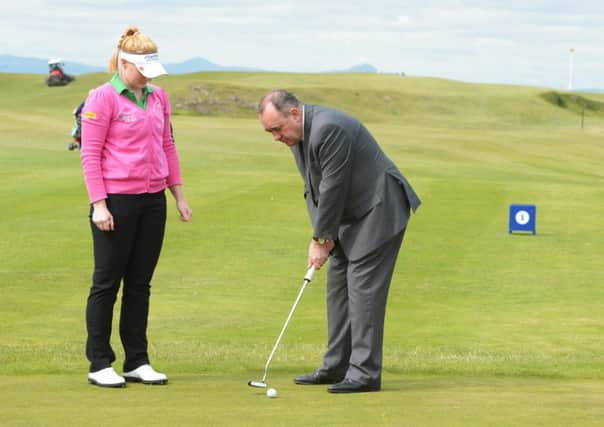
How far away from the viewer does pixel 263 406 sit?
5590mm

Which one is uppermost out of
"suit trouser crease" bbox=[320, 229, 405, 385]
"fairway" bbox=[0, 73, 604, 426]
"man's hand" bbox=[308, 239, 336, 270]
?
"man's hand" bbox=[308, 239, 336, 270]

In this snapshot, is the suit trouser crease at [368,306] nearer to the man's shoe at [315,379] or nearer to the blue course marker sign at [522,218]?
the man's shoe at [315,379]

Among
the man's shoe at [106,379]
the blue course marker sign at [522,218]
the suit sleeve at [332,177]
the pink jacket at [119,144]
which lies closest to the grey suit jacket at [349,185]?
the suit sleeve at [332,177]

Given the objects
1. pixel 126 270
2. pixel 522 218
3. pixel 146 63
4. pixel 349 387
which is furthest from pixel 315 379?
pixel 522 218

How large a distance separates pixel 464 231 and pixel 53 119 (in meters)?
36.8

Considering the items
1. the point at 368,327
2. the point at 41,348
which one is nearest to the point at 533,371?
the point at 368,327

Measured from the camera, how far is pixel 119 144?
657cm

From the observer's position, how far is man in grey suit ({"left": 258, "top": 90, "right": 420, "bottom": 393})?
20.8ft

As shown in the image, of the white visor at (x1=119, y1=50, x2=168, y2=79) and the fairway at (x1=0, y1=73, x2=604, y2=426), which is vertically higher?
the white visor at (x1=119, y1=50, x2=168, y2=79)

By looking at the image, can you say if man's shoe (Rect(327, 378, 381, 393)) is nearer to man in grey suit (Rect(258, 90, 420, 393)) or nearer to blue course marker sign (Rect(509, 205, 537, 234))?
man in grey suit (Rect(258, 90, 420, 393))

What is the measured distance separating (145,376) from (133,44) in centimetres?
190

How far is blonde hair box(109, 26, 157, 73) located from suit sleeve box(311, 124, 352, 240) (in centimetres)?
107

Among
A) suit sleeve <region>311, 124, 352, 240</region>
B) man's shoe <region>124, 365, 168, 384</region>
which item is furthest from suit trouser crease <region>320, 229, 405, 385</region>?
man's shoe <region>124, 365, 168, 384</region>

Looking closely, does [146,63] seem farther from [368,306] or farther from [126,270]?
[368,306]
